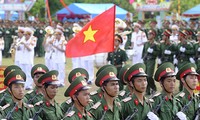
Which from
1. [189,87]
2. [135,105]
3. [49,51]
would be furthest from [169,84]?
[49,51]

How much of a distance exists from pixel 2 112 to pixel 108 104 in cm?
135

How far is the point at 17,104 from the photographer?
27.3ft

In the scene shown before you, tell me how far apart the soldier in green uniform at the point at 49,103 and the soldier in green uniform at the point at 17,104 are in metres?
0.19

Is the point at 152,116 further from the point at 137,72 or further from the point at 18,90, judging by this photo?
the point at 18,90

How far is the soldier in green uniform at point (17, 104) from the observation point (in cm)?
823

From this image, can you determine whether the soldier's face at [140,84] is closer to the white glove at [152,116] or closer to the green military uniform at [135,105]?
the green military uniform at [135,105]

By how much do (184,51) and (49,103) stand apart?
8965 millimetres

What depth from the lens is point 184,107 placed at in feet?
29.4

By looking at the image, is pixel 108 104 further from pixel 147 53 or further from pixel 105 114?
pixel 147 53

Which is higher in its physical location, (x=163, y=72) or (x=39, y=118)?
(x=163, y=72)

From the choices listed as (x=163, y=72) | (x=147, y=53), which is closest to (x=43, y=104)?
(x=163, y=72)

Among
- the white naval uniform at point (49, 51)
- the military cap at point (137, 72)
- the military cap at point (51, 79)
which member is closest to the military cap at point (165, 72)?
the military cap at point (137, 72)

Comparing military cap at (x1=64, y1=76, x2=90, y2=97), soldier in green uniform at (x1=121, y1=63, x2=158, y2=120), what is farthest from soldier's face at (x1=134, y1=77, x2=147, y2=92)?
military cap at (x1=64, y1=76, x2=90, y2=97)

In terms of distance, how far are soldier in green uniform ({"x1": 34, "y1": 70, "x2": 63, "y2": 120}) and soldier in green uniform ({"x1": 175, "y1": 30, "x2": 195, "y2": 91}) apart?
8772 mm
